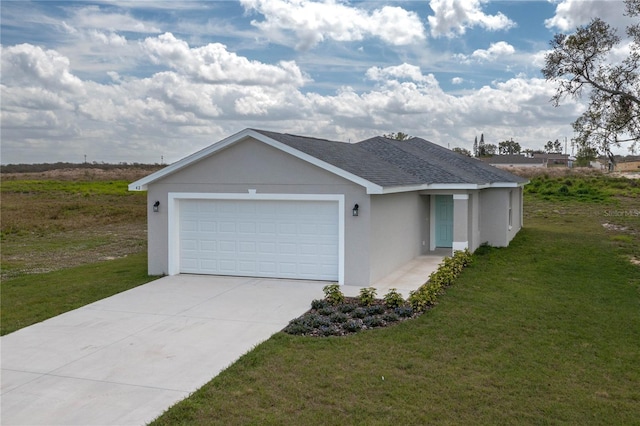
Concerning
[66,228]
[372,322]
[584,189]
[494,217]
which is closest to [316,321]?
[372,322]

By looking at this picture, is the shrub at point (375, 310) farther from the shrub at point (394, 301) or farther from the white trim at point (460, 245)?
the white trim at point (460, 245)

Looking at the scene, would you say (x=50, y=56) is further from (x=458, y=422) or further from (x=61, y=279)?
(x=458, y=422)

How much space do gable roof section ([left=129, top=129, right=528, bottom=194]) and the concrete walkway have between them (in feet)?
8.49

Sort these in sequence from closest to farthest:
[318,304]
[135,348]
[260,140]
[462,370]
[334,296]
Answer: [462,370], [135,348], [318,304], [334,296], [260,140]

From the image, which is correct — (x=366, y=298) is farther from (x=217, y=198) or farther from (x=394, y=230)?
(x=217, y=198)

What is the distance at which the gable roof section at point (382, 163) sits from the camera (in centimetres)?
1274

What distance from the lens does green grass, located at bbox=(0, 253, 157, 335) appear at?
10.8 m

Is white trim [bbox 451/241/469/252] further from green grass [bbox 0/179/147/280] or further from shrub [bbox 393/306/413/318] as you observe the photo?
green grass [bbox 0/179/147/280]

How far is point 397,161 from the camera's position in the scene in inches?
736

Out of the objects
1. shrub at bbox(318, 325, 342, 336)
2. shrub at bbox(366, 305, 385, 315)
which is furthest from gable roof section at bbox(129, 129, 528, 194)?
shrub at bbox(318, 325, 342, 336)

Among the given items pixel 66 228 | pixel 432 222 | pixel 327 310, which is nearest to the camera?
pixel 327 310

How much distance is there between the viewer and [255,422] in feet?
19.5

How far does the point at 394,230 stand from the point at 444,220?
16.3 ft

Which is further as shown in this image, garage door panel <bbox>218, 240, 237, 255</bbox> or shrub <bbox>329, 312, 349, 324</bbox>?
garage door panel <bbox>218, 240, 237, 255</bbox>
